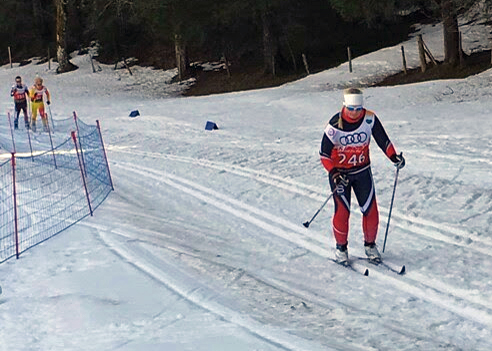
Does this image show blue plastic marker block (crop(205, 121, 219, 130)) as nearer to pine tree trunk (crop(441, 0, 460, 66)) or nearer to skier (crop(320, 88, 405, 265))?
Result: pine tree trunk (crop(441, 0, 460, 66))

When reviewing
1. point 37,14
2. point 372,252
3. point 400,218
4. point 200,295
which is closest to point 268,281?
point 200,295

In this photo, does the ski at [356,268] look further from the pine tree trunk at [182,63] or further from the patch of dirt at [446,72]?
the pine tree trunk at [182,63]

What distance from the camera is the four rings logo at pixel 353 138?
25.7 ft

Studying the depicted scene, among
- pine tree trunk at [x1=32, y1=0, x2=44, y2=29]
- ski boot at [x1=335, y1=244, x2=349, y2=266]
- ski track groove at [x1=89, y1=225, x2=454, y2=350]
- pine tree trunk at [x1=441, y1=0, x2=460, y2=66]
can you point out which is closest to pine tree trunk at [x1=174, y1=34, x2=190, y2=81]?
pine tree trunk at [x1=441, y1=0, x2=460, y2=66]

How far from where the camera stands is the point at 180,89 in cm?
3472

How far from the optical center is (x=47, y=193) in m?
12.3

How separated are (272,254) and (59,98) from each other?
2652cm

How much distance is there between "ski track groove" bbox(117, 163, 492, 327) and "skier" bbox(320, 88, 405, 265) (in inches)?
17.1

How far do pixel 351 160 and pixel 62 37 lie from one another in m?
34.7

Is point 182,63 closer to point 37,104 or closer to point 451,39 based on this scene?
point 451,39

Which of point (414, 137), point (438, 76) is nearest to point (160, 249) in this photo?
point (414, 137)

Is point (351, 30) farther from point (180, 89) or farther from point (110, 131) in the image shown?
point (110, 131)

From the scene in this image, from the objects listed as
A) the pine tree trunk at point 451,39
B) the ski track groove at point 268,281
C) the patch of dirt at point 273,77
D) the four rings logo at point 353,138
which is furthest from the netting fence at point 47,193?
the pine tree trunk at point 451,39

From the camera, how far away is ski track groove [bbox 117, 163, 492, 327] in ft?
22.1
